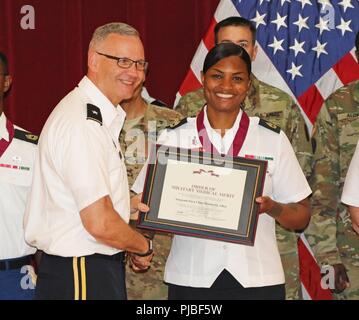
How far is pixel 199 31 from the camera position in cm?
468

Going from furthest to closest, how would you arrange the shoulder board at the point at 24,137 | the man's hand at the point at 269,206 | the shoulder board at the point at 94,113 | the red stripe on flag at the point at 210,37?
1. the red stripe on flag at the point at 210,37
2. the shoulder board at the point at 24,137
3. the man's hand at the point at 269,206
4. the shoulder board at the point at 94,113

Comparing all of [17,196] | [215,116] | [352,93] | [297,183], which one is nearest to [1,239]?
[17,196]

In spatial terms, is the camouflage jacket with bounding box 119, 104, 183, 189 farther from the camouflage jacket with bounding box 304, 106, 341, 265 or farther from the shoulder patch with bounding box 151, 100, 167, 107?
the camouflage jacket with bounding box 304, 106, 341, 265

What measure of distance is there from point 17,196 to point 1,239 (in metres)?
0.22

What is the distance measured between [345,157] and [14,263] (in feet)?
6.02

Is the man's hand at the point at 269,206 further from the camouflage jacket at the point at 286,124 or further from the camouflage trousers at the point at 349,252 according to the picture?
the camouflage trousers at the point at 349,252

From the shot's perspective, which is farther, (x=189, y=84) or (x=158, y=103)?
(x=189, y=84)

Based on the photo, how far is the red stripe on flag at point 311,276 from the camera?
456 centimetres

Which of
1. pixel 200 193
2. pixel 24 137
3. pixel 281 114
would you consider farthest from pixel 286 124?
pixel 24 137

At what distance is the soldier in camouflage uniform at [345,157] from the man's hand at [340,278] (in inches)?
2.7

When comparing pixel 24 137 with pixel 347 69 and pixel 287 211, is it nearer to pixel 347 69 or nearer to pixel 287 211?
pixel 287 211

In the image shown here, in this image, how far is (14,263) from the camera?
3.52m

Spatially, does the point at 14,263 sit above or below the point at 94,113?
below

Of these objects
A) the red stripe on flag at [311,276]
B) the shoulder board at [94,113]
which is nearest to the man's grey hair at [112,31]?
the shoulder board at [94,113]
